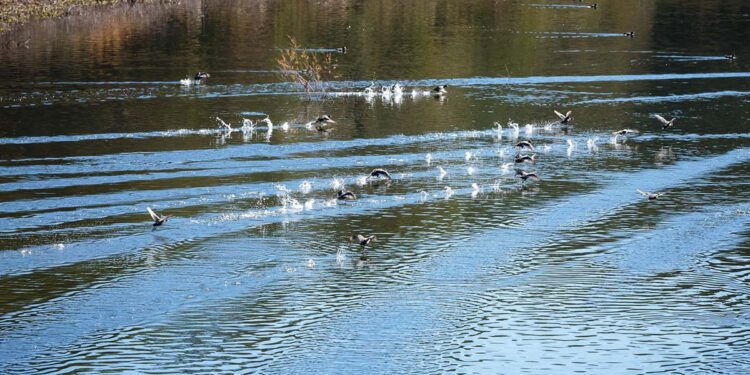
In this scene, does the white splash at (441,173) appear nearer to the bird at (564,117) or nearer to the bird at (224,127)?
the bird at (564,117)

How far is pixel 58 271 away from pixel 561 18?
59.5 meters

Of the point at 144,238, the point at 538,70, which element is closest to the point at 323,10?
the point at 538,70

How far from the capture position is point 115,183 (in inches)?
1336

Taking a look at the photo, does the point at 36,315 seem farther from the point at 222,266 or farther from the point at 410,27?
the point at 410,27

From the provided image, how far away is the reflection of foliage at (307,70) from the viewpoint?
51794 mm

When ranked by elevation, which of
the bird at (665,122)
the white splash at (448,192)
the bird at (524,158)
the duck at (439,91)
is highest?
the duck at (439,91)

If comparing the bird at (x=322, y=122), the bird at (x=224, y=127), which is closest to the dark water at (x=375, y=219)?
the bird at (x=224, y=127)

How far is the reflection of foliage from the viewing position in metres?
51.8

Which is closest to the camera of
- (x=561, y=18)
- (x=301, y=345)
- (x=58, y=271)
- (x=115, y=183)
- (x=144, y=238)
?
(x=301, y=345)

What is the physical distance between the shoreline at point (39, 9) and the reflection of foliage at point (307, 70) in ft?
71.7

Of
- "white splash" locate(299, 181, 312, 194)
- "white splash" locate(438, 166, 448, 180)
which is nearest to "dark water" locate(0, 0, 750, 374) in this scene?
"white splash" locate(299, 181, 312, 194)

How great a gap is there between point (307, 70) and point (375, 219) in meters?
24.5

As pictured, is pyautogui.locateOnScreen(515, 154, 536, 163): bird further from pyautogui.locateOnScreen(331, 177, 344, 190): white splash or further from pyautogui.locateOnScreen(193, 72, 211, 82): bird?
pyautogui.locateOnScreen(193, 72, 211, 82): bird

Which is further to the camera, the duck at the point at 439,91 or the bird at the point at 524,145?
the duck at the point at 439,91
